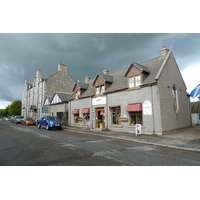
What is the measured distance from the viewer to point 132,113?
48.2 ft

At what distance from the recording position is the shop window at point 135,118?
46.3 feet

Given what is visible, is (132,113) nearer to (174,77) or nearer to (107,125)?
(107,125)

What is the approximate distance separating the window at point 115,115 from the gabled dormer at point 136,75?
3.11 metres

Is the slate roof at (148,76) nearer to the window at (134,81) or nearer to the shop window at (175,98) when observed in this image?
the window at (134,81)

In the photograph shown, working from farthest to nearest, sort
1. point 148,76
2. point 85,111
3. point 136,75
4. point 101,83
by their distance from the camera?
point 85,111, point 101,83, point 136,75, point 148,76

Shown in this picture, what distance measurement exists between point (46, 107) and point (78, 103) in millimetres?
11534

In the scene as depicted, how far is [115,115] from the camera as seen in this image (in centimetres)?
1656

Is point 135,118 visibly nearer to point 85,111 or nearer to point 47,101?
point 85,111

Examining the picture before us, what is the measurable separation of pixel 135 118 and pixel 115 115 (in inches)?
109

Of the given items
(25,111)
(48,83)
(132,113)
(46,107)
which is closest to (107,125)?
(132,113)

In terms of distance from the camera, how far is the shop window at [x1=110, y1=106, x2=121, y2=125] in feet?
53.0

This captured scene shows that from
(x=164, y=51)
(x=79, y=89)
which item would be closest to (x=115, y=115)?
(x=79, y=89)

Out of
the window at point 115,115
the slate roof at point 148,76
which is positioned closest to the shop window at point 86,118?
the slate roof at point 148,76

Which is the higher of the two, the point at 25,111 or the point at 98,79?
the point at 98,79
